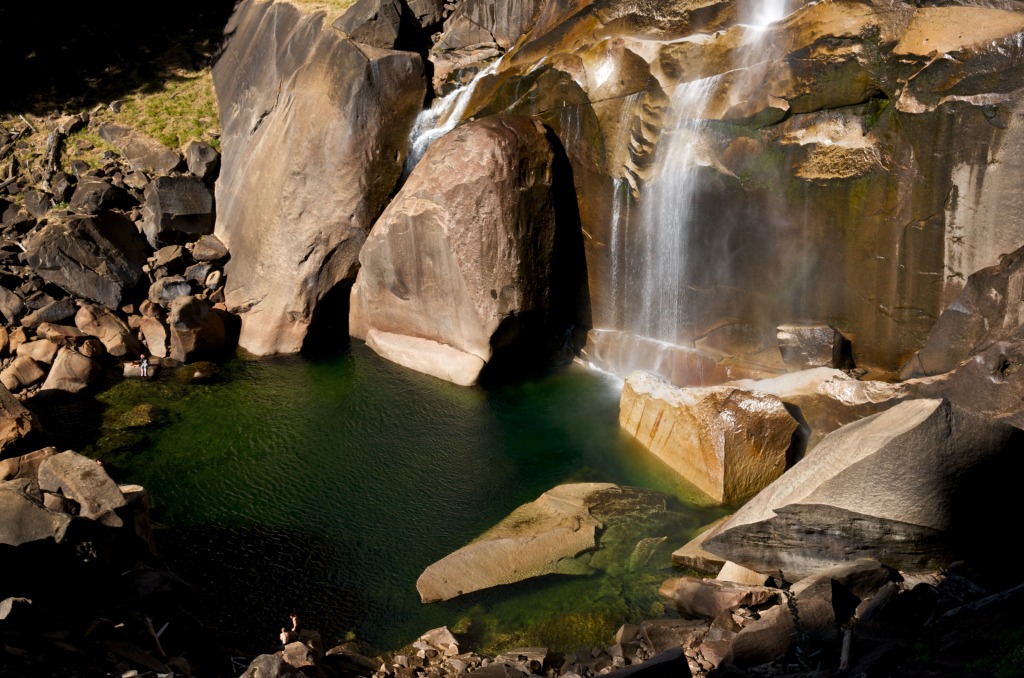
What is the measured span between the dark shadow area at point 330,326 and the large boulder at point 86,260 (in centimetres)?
424

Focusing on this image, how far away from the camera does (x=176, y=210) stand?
19297mm

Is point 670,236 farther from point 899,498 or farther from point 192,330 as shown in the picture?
point 192,330

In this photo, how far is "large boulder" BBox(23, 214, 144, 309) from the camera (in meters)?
17.7

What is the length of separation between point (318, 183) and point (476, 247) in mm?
4627

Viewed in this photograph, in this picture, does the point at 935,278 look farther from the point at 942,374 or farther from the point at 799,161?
the point at 799,161

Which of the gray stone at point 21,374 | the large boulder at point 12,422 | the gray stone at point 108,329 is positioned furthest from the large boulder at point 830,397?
the gray stone at point 21,374

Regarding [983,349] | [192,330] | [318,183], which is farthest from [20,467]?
[983,349]

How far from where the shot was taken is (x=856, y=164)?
456 inches

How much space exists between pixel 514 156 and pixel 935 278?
22.4 feet

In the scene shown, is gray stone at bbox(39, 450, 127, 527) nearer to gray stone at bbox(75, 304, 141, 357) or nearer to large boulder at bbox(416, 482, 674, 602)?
large boulder at bbox(416, 482, 674, 602)

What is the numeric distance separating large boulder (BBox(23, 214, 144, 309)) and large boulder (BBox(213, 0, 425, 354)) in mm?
2148

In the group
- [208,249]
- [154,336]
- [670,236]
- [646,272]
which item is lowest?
[154,336]

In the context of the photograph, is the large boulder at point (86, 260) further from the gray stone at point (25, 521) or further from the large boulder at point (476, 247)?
the gray stone at point (25, 521)

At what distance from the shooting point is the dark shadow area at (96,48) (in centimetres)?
2311
